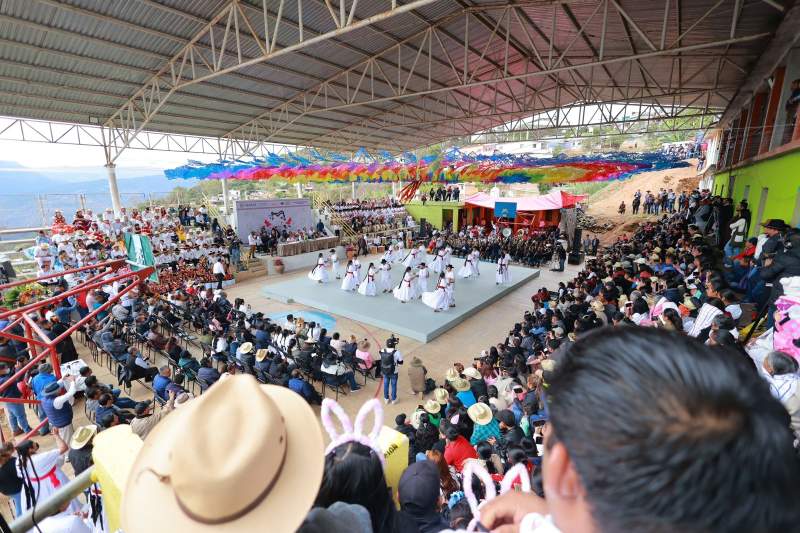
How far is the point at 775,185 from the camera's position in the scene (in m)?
7.83

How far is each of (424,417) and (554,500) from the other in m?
3.56

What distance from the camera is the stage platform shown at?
950 centimetres

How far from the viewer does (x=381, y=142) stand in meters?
23.8

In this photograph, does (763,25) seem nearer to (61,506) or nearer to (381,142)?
(61,506)

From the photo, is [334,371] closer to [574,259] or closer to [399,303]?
[399,303]

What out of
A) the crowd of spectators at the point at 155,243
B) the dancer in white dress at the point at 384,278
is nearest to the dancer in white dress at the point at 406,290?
the dancer in white dress at the point at 384,278

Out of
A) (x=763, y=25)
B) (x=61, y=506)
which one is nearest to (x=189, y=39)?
(x=61, y=506)

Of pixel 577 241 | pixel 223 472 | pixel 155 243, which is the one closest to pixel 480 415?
pixel 223 472

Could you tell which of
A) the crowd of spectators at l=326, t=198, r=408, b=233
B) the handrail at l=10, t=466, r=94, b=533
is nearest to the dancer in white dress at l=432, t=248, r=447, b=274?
the crowd of spectators at l=326, t=198, r=408, b=233

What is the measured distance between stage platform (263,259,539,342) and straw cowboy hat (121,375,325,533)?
799cm

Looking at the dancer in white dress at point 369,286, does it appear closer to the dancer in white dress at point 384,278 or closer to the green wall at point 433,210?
the dancer in white dress at point 384,278

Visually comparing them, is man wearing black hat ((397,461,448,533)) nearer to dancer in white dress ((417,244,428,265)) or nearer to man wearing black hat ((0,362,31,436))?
man wearing black hat ((0,362,31,436))

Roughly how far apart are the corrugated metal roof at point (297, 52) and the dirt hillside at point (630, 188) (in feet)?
36.0

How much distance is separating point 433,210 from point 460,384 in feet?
63.9
